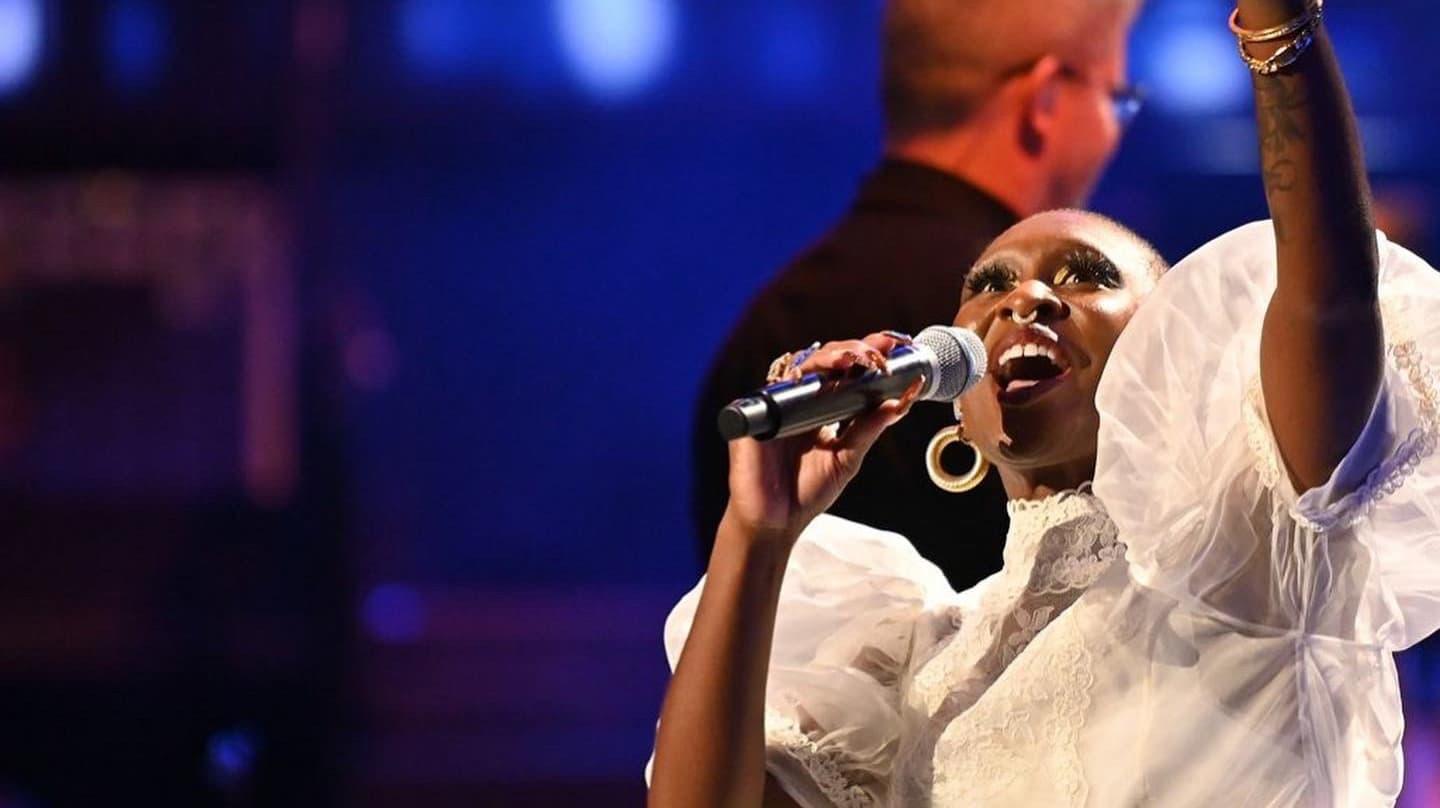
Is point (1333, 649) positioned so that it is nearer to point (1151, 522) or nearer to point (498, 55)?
point (1151, 522)

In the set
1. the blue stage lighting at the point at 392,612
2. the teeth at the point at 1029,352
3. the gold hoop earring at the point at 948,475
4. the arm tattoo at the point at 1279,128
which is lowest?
the blue stage lighting at the point at 392,612

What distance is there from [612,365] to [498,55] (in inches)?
21.3

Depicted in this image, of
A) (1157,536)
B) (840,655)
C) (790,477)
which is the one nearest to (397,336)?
(840,655)

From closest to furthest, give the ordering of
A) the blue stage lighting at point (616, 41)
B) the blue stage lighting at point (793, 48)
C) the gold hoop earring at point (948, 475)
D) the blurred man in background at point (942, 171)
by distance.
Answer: the gold hoop earring at point (948, 475) → the blurred man in background at point (942, 171) → the blue stage lighting at point (793, 48) → the blue stage lighting at point (616, 41)

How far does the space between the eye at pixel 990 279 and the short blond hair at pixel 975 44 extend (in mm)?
927

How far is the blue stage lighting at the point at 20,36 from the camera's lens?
312 cm

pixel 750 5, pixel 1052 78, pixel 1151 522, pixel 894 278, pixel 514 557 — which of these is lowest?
pixel 514 557

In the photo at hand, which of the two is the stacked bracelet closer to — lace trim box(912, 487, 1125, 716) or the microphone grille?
the microphone grille

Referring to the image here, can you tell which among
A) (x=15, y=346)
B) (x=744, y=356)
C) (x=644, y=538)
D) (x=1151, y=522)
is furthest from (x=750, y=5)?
(x=1151, y=522)

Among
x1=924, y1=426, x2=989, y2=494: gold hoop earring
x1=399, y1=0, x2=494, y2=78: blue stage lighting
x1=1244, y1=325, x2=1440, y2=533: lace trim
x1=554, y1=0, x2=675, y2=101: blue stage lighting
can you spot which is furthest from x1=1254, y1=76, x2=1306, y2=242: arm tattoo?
x1=399, y1=0, x2=494, y2=78: blue stage lighting

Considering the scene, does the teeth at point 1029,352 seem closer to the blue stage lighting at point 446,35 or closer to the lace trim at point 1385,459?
the lace trim at point 1385,459

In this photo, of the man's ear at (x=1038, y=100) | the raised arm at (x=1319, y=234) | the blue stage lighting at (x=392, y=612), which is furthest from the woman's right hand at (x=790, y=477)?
the blue stage lighting at (x=392, y=612)

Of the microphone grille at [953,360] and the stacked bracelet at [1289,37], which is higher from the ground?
the stacked bracelet at [1289,37]

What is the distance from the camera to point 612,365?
290 cm
